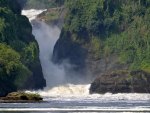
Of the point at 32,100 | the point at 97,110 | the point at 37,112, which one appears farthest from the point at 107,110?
the point at 32,100

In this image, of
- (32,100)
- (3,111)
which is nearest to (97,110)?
(3,111)

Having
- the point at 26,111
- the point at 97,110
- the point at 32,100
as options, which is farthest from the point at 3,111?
the point at 32,100

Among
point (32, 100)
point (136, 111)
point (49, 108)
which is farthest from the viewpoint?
point (32, 100)

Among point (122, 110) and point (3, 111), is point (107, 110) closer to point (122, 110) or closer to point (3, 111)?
point (122, 110)

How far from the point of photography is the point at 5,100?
19612cm

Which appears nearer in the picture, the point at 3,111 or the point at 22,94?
the point at 3,111

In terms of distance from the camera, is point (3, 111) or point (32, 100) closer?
point (3, 111)

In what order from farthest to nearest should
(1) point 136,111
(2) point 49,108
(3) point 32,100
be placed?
(3) point 32,100
(2) point 49,108
(1) point 136,111

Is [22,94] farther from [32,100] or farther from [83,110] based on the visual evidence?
[83,110]

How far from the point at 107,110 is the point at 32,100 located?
42.3m

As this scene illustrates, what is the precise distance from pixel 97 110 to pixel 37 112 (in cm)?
970

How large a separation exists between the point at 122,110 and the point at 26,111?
509 inches

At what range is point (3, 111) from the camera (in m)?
150

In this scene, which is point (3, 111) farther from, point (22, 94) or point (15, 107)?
point (22, 94)
